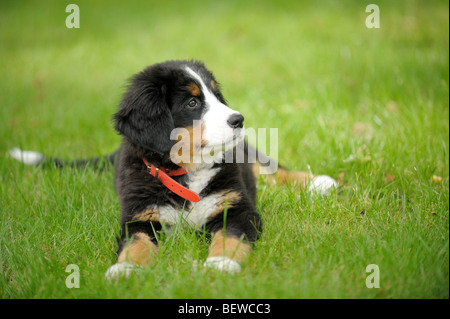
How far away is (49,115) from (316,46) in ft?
12.8

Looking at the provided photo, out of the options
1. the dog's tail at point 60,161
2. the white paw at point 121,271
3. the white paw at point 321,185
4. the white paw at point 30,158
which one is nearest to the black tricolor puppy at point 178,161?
the white paw at point 121,271

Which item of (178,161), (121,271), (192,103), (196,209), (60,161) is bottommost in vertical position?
(121,271)

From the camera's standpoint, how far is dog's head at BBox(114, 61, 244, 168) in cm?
241

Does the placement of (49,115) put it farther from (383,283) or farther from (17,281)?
(383,283)

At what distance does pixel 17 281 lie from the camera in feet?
7.20

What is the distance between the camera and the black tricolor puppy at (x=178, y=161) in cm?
240

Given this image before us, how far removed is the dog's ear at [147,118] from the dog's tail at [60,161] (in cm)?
107

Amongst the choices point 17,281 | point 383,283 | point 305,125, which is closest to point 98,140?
point 305,125

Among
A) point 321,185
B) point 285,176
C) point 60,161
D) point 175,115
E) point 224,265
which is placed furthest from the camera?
point 60,161

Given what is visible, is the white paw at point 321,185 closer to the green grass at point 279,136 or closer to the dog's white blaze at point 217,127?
the green grass at point 279,136

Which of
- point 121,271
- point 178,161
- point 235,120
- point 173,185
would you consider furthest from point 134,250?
point 235,120

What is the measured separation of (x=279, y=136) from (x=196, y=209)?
1891 millimetres

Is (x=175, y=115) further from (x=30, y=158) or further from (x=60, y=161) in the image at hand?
(x=30, y=158)

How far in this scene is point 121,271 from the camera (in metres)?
2.06
